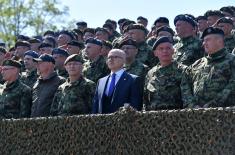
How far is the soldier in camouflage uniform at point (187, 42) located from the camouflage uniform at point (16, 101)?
89.0 inches

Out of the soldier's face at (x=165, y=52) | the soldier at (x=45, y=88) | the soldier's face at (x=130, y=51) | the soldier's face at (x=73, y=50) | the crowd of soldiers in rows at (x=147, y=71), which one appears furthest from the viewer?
the soldier's face at (x=73, y=50)

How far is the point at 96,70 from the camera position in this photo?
8.15m

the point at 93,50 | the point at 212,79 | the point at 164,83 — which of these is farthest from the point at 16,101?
the point at 212,79

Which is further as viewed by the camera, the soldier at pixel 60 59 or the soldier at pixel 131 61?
the soldier at pixel 60 59

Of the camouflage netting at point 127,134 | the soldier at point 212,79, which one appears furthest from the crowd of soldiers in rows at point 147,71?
the camouflage netting at point 127,134

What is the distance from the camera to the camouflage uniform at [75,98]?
6.56 metres

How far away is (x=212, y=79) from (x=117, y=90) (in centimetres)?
118

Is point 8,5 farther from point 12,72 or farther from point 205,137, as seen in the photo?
point 205,137

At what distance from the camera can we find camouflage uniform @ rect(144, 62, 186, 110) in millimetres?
5977

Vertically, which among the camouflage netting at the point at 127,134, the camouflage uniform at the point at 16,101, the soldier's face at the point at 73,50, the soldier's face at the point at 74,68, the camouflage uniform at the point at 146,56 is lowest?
the camouflage netting at the point at 127,134

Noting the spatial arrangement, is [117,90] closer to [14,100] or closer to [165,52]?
[165,52]

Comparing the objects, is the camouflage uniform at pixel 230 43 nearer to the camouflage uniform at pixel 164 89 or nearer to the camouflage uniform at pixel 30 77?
the camouflage uniform at pixel 164 89

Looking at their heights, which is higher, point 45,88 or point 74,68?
point 74,68

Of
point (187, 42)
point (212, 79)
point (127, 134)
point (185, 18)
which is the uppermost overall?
point (185, 18)
